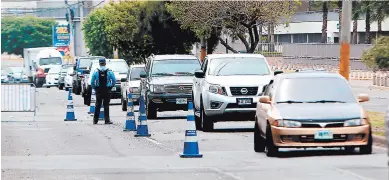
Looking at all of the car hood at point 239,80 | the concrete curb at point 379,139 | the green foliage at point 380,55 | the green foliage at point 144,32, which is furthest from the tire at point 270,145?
the green foliage at point 144,32

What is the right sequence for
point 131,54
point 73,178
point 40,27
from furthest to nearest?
point 40,27 < point 131,54 < point 73,178

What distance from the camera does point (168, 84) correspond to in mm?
32156

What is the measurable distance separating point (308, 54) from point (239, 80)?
54409 mm

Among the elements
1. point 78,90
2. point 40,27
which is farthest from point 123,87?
point 40,27

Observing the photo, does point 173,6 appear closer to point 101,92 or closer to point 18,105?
point 18,105

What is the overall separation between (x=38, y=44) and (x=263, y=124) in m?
151

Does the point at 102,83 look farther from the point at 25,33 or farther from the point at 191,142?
the point at 25,33

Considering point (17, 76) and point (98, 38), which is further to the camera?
point (17, 76)

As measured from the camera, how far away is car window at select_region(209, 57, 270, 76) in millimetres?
26688

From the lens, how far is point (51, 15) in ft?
599

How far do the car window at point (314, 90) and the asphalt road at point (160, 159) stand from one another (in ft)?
3.15

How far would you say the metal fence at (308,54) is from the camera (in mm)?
75000

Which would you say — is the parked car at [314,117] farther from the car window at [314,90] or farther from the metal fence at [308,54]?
the metal fence at [308,54]

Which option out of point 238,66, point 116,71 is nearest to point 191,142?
point 238,66
